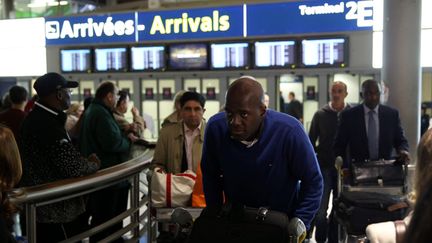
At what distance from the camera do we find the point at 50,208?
3.01 meters

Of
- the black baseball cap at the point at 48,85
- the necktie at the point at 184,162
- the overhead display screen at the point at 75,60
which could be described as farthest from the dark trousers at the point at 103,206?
the overhead display screen at the point at 75,60

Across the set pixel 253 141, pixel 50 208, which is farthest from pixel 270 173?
pixel 50 208

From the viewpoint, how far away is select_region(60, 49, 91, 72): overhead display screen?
9.49m

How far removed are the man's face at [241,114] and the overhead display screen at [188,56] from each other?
6442mm

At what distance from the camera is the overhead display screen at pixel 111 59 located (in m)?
9.16

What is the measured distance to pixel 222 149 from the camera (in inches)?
90.7

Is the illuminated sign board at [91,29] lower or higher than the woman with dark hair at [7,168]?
higher

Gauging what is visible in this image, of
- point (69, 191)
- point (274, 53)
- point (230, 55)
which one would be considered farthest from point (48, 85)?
point (230, 55)

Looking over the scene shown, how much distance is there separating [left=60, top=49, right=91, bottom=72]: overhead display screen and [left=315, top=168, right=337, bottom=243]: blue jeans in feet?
19.6

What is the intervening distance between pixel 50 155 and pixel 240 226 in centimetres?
143

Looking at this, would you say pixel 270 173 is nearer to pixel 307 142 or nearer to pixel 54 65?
pixel 307 142

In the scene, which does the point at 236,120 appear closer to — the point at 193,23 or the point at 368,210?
the point at 368,210

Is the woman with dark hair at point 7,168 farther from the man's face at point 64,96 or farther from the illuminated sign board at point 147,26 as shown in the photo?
the illuminated sign board at point 147,26

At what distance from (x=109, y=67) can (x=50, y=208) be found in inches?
259
